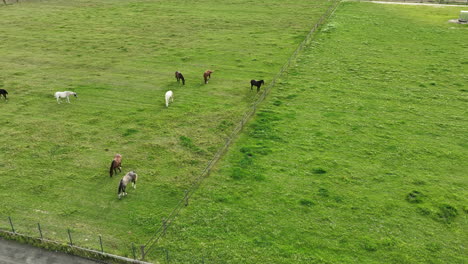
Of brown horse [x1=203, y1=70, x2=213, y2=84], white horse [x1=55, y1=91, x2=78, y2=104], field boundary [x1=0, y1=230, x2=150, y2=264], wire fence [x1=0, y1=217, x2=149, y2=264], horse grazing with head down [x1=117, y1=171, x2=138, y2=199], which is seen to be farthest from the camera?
brown horse [x1=203, y1=70, x2=213, y2=84]

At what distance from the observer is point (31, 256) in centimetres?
1644

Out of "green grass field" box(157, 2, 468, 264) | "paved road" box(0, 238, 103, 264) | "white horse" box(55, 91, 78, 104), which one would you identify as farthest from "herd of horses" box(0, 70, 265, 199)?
"paved road" box(0, 238, 103, 264)

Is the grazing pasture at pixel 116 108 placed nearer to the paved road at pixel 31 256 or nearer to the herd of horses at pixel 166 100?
the herd of horses at pixel 166 100

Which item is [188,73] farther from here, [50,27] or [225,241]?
[50,27]

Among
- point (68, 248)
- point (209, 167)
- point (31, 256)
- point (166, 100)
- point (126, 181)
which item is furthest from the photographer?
point (166, 100)

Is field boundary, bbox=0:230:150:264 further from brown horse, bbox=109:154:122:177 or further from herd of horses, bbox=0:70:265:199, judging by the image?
brown horse, bbox=109:154:122:177

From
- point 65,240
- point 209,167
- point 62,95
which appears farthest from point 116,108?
point 65,240

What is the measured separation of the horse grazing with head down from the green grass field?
3658mm

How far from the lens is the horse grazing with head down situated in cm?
1977

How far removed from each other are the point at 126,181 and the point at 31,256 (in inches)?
224

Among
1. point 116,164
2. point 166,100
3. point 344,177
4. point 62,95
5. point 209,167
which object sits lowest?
point 344,177

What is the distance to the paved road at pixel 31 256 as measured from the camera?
16172 millimetres

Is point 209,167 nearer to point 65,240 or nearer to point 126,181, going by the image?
point 126,181

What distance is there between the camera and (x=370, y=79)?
35906mm
